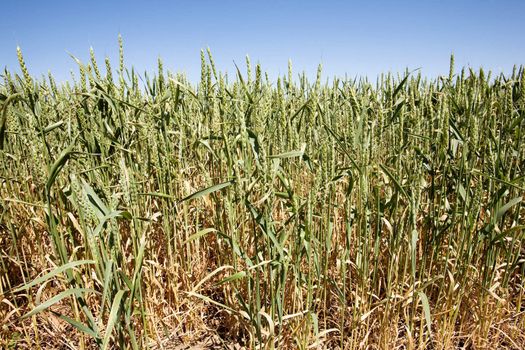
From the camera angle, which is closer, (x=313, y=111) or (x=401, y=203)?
(x=313, y=111)

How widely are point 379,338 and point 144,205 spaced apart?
1.23m

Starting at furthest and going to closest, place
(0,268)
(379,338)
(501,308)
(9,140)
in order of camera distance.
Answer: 1. (9,140)
2. (0,268)
3. (501,308)
4. (379,338)

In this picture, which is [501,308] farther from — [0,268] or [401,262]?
[0,268]

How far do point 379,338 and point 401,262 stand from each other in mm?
370

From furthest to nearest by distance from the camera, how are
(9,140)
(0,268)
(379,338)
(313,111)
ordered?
1. (9,140)
2. (0,268)
3. (379,338)
4. (313,111)

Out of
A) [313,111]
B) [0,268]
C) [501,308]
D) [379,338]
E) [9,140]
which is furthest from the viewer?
[9,140]

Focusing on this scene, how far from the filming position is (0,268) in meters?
1.71

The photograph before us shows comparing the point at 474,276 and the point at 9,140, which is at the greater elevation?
the point at 9,140

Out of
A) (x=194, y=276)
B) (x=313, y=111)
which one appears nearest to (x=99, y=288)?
(x=194, y=276)

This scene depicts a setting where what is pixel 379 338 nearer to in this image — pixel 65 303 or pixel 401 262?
pixel 401 262

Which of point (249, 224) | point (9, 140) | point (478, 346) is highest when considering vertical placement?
point (9, 140)

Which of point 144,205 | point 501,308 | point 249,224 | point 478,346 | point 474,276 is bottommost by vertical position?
point 478,346

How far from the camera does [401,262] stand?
158 cm

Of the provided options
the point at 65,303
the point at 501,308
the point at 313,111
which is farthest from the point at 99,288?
the point at 501,308
